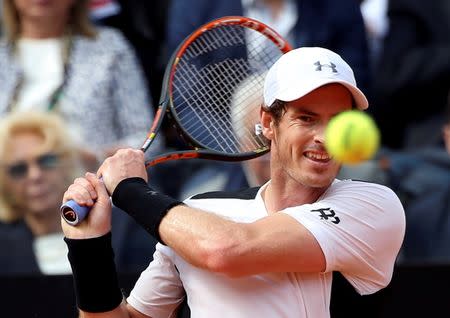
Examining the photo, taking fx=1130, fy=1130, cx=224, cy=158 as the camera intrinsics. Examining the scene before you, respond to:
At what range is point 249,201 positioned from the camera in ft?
12.6

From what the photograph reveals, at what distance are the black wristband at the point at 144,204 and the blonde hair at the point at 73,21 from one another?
317cm

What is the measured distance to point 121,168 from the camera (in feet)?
12.0

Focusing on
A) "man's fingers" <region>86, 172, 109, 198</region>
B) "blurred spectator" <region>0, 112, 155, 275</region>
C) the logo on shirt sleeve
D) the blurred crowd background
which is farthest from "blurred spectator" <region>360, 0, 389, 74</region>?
"man's fingers" <region>86, 172, 109, 198</region>

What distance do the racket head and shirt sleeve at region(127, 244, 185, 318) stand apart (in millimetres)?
436

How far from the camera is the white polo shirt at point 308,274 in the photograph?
11.6 ft

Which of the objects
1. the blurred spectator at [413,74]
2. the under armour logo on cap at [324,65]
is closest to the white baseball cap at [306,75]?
the under armour logo on cap at [324,65]

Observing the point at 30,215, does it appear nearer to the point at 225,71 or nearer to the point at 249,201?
the point at 225,71

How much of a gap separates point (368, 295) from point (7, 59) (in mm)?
3458

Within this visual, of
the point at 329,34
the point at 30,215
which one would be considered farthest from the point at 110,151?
the point at 329,34

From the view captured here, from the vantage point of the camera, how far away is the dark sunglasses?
616cm

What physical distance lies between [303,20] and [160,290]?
320cm

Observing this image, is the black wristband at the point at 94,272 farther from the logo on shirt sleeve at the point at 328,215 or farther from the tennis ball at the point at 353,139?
the tennis ball at the point at 353,139

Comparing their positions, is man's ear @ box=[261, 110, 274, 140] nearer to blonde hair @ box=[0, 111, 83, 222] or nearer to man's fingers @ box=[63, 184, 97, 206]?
man's fingers @ box=[63, 184, 97, 206]

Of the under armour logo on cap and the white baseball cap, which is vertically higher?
the under armour logo on cap
